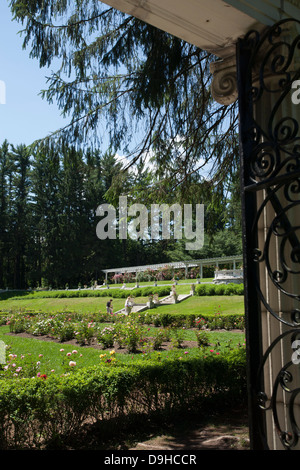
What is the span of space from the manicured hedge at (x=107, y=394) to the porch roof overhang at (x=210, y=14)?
3115mm

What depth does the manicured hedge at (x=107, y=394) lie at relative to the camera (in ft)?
11.4

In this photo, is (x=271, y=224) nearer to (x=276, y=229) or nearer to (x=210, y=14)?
(x=276, y=229)

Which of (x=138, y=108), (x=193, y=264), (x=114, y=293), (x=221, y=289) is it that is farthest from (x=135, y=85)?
(x=193, y=264)

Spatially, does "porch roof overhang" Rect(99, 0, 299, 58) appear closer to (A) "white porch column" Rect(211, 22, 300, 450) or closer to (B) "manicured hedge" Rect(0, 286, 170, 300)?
(A) "white porch column" Rect(211, 22, 300, 450)

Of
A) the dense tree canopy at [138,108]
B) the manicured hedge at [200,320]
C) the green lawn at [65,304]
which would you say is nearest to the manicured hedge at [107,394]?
the dense tree canopy at [138,108]

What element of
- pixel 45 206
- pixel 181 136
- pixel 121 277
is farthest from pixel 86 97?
pixel 45 206

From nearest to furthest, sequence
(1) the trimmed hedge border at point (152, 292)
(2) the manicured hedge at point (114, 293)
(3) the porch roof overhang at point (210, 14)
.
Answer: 1. (3) the porch roof overhang at point (210, 14)
2. (1) the trimmed hedge border at point (152, 292)
3. (2) the manicured hedge at point (114, 293)

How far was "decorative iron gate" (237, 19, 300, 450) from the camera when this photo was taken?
1.60 meters

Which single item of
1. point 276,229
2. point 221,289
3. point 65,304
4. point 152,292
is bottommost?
point 65,304

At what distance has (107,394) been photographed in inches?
156

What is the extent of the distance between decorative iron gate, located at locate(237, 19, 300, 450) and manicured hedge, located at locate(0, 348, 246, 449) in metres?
2.48

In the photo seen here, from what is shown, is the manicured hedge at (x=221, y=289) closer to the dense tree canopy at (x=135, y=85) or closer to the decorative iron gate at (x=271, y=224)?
the dense tree canopy at (x=135, y=85)

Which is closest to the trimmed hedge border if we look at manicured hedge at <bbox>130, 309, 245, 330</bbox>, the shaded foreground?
manicured hedge at <bbox>130, 309, 245, 330</bbox>

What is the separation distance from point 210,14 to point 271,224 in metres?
0.95
